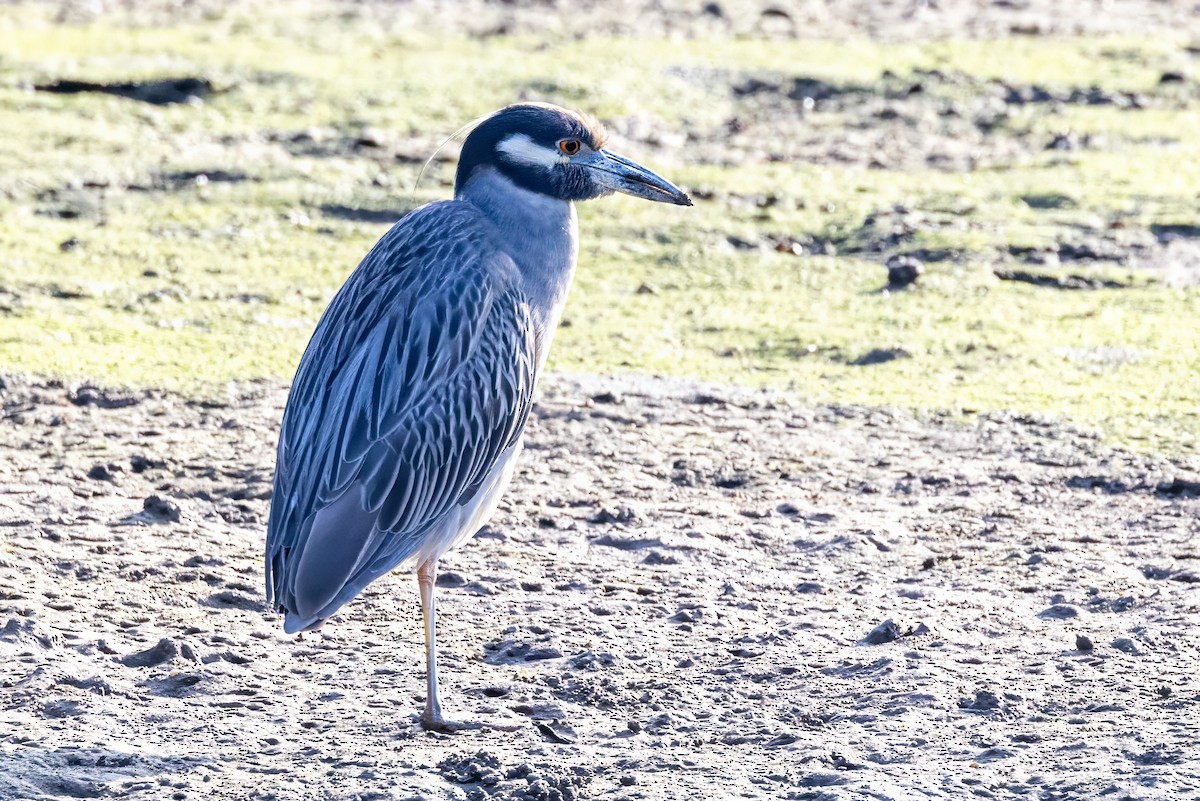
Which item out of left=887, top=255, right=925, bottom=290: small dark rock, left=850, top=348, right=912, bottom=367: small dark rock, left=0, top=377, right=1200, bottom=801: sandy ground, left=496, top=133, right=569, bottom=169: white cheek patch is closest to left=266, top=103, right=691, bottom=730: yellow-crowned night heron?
left=496, top=133, right=569, bottom=169: white cheek patch

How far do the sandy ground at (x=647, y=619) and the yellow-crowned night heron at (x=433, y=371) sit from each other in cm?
30

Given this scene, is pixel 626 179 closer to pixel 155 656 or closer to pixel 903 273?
pixel 155 656

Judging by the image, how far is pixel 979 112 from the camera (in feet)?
35.4

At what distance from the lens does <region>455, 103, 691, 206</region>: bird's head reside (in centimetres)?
475

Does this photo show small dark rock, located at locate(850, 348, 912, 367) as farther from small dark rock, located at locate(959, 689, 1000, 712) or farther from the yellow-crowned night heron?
small dark rock, located at locate(959, 689, 1000, 712)

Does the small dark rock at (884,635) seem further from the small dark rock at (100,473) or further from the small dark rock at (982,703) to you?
the small dark rock at (100,473)

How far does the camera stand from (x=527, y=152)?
4.76 metres

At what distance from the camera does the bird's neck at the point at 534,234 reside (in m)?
4.69


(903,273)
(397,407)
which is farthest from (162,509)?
(903,273)

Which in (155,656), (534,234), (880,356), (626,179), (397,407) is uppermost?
(626,179)

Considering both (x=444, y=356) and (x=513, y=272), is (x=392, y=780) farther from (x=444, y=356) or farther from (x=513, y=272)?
(x=513, y=272)

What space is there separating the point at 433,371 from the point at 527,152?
740mm

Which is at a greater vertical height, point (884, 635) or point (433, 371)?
point (433, 371)

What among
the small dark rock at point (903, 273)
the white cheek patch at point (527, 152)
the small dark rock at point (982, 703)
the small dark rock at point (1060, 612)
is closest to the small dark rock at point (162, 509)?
the white cheek patch at point (527, 152)
